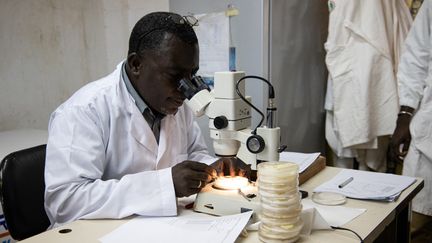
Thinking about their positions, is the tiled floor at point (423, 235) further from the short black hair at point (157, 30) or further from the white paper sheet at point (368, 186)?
the short black hair at point (157, 30)

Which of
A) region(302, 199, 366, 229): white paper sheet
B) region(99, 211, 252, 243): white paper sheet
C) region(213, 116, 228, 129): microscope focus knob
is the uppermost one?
region(213, 116, 228, 129): microscope focus knob

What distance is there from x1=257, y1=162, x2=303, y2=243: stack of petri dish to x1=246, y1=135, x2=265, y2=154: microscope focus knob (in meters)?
0.10

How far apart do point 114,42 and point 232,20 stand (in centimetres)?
118

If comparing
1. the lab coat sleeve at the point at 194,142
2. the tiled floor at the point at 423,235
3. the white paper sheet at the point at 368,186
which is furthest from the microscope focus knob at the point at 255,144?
the tiled floor at the point at 423,235

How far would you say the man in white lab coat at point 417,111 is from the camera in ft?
6.15

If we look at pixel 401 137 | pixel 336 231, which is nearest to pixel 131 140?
pixel 336 231

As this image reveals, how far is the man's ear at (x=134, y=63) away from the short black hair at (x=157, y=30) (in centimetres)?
2

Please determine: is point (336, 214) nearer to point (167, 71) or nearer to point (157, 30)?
point (167, 71)

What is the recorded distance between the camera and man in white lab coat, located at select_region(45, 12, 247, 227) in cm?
114

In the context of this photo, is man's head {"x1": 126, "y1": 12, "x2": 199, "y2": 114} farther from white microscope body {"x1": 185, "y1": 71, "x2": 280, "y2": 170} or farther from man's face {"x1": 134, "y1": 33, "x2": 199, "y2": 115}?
white microscope body {"x1": 185, "y1": 71, "x2": 280, "y2": 170}

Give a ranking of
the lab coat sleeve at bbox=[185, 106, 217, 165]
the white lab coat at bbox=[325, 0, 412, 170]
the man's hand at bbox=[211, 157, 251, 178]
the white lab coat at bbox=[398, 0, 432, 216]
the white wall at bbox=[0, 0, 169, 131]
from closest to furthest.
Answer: the man's hand at bbox=[211, 157, 251, 178] → the lab coat sleeve at bbox=[185, 106, 217, 165] → the white lab coat at bbox=[398, 0, 432, 216] → the white lab coat at bbox=[325, 0, 412, 170] → the white wall at bbox=[0, 0, 169, 131]

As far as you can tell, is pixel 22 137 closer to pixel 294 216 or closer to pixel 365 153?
pixel 294 216

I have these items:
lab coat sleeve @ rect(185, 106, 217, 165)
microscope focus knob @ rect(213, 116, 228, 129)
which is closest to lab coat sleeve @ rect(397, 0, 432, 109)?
lab coat sleeve @ rect(185, 106, 217, 165)

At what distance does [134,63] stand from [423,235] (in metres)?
1.78
